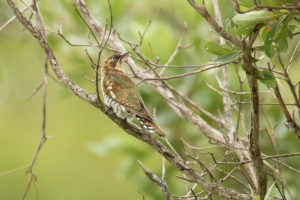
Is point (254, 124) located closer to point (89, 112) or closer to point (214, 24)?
point (214, 24)

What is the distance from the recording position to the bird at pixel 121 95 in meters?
3.35

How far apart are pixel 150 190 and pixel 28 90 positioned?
3.79m

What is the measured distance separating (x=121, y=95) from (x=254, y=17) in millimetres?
1618

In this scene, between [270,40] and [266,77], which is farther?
[266,77]

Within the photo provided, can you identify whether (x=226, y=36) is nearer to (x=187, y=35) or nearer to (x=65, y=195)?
(x=187, y=35)

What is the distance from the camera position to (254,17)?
214 centimetres

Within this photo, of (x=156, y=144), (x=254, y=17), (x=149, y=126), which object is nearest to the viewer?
(x=254, y=17)

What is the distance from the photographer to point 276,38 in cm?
227

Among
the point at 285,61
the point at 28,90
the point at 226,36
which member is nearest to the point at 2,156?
the point at 28,90

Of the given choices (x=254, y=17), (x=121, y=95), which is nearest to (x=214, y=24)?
(x=254, y=17)

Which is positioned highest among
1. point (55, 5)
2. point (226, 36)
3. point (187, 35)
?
point (187, 35)

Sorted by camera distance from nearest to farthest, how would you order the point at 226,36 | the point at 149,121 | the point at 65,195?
1. the point at 226,36
2. the point at 149,121
3. the point at 65,195

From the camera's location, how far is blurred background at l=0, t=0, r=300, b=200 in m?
4.17

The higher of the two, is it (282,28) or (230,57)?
(282,28)
